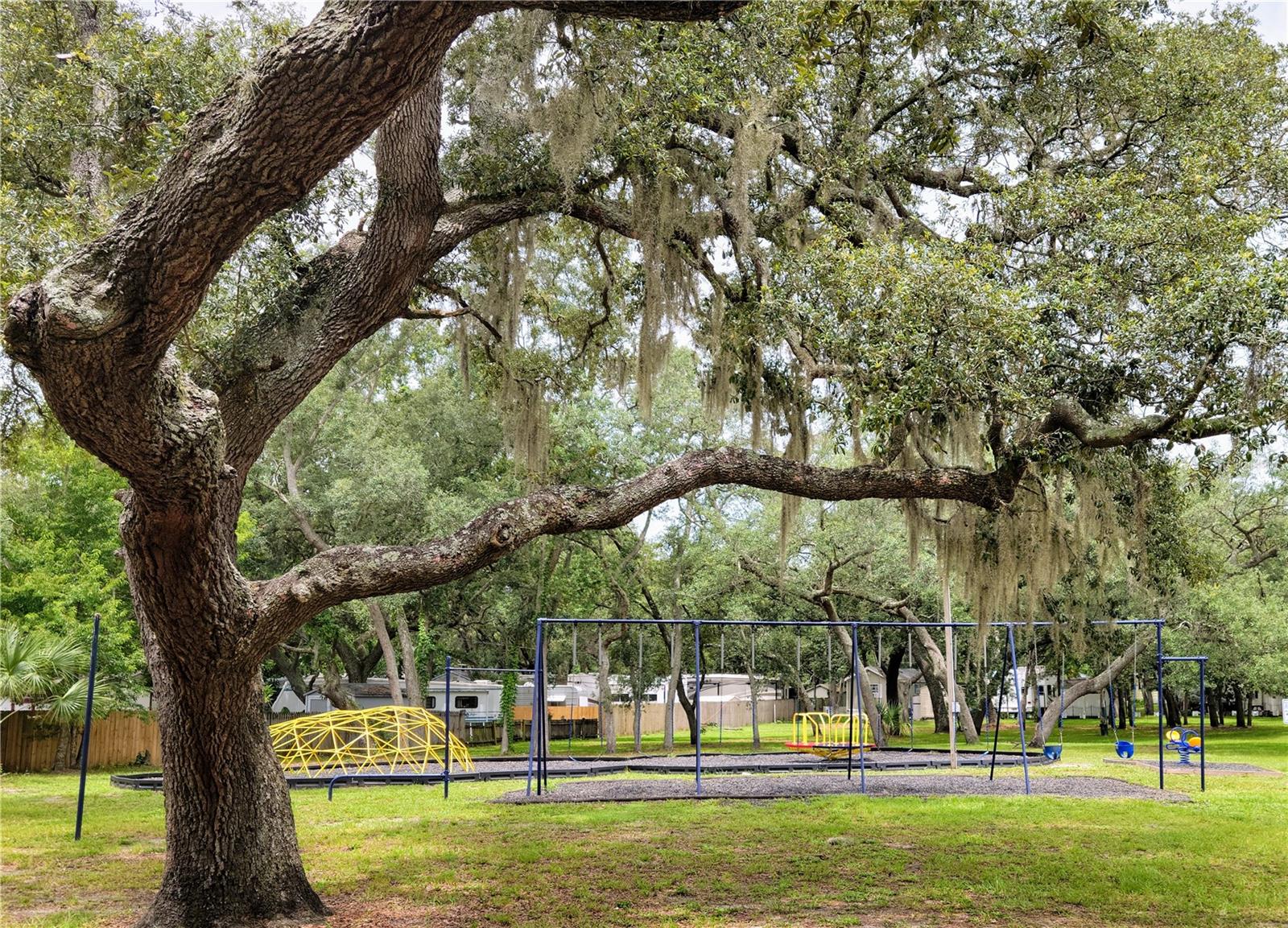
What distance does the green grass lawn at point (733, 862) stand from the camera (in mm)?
5832

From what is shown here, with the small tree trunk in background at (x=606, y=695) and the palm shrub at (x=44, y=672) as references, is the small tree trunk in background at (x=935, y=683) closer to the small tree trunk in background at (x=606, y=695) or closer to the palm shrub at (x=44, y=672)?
the small tree trunk in background at (x=606, y=695)

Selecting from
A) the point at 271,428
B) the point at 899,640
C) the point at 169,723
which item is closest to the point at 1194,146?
the point at 271,428

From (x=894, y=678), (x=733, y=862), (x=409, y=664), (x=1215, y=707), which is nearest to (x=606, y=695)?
(x=409, y=664)

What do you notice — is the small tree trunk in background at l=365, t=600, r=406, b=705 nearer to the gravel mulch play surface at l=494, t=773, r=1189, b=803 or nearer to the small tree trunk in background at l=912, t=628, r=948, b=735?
the gravel mulch play surface at l=494, t=773, r=1189, b=803

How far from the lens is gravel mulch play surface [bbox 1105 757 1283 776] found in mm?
14656

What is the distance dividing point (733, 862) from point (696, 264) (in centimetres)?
476

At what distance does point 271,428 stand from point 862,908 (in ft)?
15.0

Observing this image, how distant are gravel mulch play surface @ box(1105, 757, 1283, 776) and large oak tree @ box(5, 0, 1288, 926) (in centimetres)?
945

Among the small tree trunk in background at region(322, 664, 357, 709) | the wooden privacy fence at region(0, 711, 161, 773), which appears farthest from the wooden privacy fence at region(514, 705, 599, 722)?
the wooden privacy fence at region(0, 711, 161, 773)

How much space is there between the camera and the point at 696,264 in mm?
8680

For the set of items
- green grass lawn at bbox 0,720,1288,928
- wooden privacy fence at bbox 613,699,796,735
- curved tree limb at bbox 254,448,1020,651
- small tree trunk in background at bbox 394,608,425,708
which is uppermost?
curved tree limb at bbox 254,448,1020,651

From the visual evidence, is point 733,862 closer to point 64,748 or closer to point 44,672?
point 44,672

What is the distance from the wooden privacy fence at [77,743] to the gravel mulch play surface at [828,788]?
8.43 m

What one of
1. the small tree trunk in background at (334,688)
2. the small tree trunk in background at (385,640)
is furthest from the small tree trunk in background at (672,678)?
the small tree trunk in background at (334,688)
